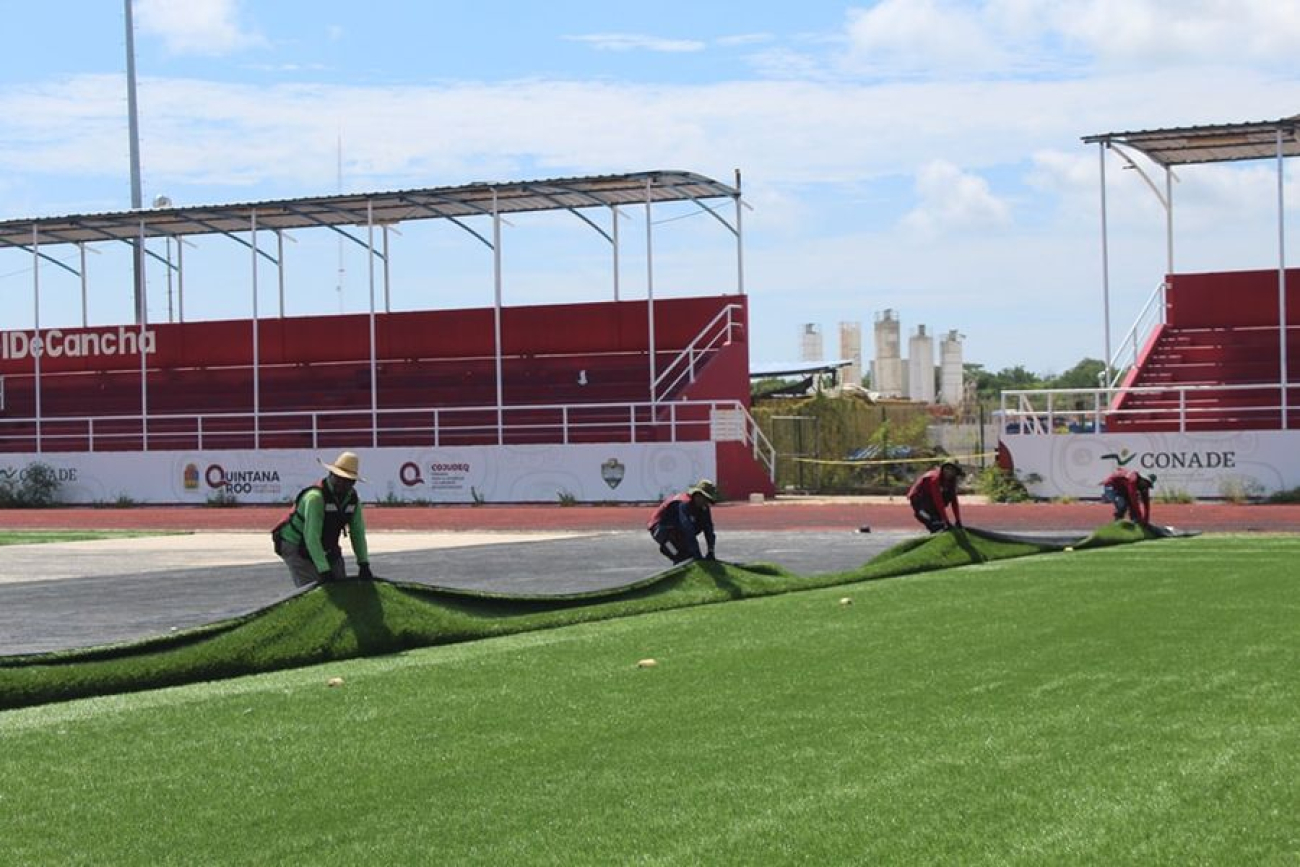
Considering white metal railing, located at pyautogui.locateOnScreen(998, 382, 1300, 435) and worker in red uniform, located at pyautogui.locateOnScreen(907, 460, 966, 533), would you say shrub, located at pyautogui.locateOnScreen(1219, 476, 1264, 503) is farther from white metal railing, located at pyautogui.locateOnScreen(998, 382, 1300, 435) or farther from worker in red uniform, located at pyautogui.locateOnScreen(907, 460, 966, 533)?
worker in red uniform, located at pyautogui.locateOnScreen(907, 460, 966, 533)

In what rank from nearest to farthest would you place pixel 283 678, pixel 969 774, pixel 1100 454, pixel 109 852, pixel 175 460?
pixel 109 852
pixel 969 774
pixel 283 678
pixel 1100 454
pixel 175 460

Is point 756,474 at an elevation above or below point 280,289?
below

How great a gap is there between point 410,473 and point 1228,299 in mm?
19101

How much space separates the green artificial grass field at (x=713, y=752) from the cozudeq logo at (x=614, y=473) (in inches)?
965

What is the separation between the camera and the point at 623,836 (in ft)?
22.3

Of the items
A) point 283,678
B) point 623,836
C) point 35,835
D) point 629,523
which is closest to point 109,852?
point 35,835

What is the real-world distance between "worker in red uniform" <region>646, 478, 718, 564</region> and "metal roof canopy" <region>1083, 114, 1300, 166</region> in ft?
70.3

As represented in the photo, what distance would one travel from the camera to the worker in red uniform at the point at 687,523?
16.6 meters

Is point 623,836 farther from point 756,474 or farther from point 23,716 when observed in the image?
point 756,474

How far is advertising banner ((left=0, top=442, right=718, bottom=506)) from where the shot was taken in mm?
38156

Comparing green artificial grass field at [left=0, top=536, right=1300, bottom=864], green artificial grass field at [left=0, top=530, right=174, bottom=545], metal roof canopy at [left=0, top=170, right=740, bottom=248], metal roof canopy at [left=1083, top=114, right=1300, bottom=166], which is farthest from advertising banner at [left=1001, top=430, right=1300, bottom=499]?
green artificial grass field at [left=0, top=536, right=1300, bottom=864]

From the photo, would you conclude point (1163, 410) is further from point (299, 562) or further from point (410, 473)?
point (299, 562)

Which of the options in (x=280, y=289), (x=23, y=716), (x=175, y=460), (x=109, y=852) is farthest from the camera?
(x=280, y=289)

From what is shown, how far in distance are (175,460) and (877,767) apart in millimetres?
37399
